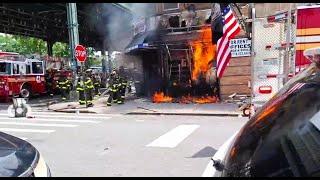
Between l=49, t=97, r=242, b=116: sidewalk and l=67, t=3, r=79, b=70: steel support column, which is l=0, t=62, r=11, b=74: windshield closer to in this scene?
l=67, t=3, r=79, b=70: steel support column

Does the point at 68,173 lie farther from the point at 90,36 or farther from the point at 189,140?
the point at 90,36

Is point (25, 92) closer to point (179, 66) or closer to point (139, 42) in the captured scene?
point (139, 42)

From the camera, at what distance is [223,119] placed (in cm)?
1205

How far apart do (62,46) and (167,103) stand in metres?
51.2

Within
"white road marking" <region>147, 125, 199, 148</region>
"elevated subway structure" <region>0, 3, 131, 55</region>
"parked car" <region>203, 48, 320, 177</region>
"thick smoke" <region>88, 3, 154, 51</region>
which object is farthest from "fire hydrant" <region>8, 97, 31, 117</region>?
"parked car" <region>203, 48, 320, 177</region>

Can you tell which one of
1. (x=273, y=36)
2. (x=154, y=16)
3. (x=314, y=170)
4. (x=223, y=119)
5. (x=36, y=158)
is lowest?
(x=223, y=119)

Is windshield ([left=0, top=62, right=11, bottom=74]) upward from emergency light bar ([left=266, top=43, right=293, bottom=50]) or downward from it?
downward

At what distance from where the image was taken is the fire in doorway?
16.7 m

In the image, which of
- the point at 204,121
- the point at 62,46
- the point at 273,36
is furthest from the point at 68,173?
the point at 62,46

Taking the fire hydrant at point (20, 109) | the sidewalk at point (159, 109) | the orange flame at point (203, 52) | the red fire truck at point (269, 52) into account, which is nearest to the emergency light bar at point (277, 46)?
the red fire truck at point (269, 52)

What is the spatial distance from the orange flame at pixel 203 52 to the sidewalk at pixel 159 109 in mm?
1923

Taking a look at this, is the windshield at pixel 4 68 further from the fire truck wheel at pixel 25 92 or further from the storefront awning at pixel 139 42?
the storefront awning at pixel 139 42

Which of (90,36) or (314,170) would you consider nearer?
(314,170)

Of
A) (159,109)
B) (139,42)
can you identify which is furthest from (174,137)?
(139,42)
